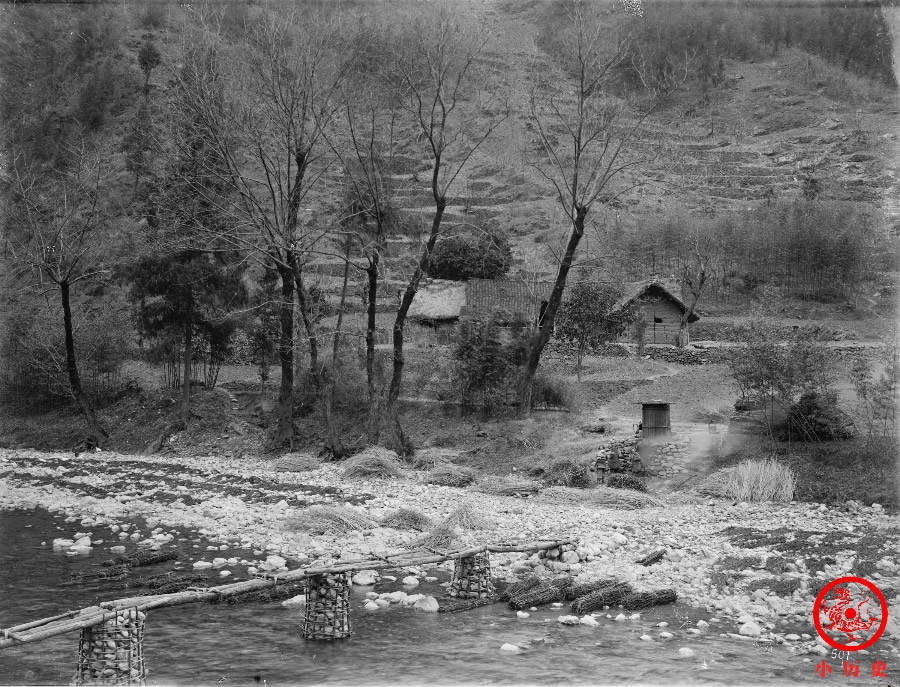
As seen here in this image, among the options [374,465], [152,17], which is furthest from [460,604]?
[152,17]

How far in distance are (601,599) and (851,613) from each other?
2.80 m

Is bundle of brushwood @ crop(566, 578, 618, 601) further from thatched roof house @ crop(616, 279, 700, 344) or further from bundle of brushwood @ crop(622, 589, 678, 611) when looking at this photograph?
thatched roof house @ crop(616, 279, 700, 344)

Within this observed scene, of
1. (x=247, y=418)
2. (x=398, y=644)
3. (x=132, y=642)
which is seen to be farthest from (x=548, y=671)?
(x=247, y=418)

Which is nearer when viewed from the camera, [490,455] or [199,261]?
[490,455]

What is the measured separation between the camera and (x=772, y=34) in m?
117

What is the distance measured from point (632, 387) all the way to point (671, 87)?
11013mm

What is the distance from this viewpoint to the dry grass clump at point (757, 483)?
1727 cm

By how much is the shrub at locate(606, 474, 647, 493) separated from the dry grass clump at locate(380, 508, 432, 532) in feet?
17.9

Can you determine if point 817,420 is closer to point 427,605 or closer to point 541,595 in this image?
point 541,595

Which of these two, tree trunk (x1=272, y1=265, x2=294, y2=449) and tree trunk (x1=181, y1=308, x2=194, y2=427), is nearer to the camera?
tree trunk (x1=272, y1=265, x2=294, y2=449)

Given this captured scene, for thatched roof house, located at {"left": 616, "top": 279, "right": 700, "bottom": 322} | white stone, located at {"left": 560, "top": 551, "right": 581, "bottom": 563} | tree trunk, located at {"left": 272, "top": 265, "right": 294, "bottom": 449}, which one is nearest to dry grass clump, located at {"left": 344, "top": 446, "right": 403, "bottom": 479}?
tree trunk, located at {"left": 272, "top": 265, "right": 294, "bottom": 449}

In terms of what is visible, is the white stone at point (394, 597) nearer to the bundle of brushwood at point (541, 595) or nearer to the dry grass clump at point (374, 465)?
the bundle of brushwood at point (541, 595)

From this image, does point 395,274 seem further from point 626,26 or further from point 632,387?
point 626,26

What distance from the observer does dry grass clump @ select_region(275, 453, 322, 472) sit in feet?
76.1
